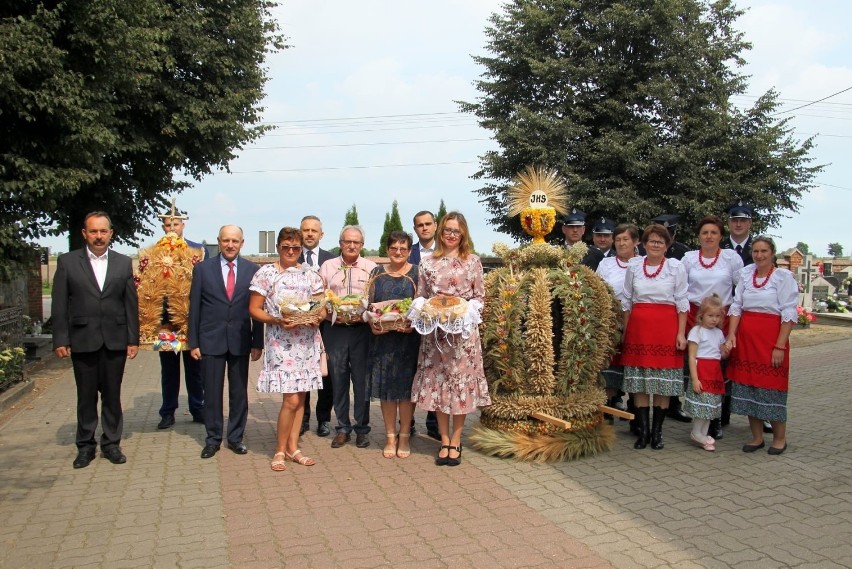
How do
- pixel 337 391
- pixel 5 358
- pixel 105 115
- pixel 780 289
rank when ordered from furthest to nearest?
pixel 105 115 < pixel 5 358 < pixel 337 391 < pixel 780 289

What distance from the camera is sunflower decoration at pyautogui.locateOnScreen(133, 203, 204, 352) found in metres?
6.33

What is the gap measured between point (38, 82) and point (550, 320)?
8398 mm

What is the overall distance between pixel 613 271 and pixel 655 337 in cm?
99

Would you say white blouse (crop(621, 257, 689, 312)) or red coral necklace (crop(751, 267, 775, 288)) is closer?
red coral necklace (crop(751, 267, 775, 288))

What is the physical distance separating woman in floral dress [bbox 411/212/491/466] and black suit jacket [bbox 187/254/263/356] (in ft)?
5.46

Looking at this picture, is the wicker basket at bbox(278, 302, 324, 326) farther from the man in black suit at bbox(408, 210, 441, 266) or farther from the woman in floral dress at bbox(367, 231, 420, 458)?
the man in black suit at bbox(408, 210, 441, 266)

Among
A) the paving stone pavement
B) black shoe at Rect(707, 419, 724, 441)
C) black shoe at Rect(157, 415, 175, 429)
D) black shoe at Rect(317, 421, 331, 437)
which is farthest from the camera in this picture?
black shoe at Rect(157, 415, 175, 429)

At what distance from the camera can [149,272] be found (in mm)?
6438

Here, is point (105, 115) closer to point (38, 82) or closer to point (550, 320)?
point (38, 82)

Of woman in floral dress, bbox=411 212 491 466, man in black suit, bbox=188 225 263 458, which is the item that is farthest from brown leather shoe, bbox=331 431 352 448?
woman in floral dress, bbox=411 212 491 466

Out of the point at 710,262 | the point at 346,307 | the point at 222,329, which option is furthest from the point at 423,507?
the point at 710,262

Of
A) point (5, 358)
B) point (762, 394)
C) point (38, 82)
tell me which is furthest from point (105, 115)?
point (762, 394)

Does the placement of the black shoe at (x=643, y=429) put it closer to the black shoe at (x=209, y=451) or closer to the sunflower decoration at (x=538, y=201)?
the sunflower decoration at (x=538, y=201)

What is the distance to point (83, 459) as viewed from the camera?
577 cm
